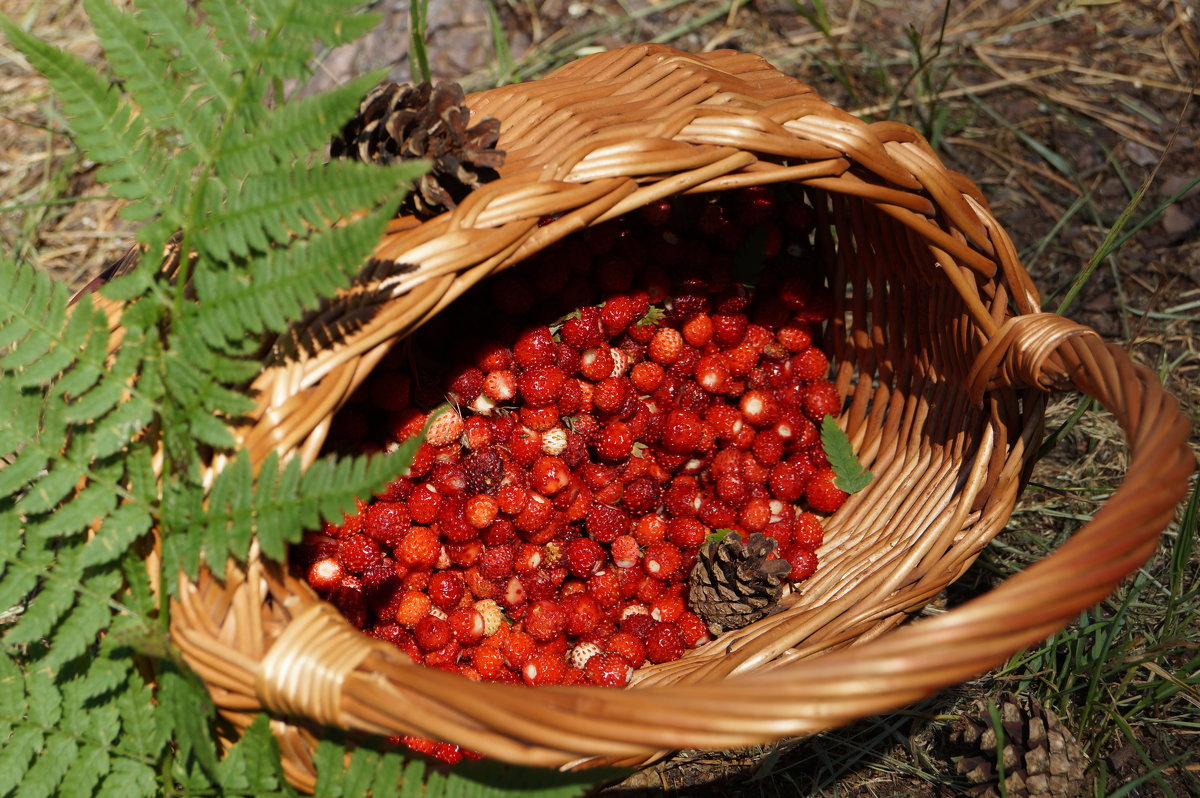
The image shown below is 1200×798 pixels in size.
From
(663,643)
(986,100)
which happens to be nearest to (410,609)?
(663,643)

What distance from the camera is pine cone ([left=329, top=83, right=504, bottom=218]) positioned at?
4.64 feet

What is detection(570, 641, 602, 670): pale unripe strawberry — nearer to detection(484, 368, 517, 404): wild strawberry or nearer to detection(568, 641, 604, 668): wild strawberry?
detection(568, 641, 604, 668): wild strawberry

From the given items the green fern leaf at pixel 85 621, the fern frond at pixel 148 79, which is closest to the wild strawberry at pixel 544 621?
the green fern leaf at pixel 85 621

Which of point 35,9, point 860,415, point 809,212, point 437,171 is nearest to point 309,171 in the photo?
point 437,171

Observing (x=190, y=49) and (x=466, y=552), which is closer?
(x=190, y=49)

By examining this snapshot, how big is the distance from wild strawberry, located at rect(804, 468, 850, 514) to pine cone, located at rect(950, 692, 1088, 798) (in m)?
0.52

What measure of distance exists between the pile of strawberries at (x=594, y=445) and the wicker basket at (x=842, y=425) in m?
0.13

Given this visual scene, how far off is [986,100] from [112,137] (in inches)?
108

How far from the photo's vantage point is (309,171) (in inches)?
45.5

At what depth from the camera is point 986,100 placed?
3.08m

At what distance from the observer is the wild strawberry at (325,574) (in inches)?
69.4

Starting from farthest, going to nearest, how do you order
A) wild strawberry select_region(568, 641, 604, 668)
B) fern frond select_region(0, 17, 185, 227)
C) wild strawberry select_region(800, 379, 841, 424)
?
wild strawberry select_region(800, 379, 841, 424) → wild strawberry select_region(568, 641, 604, 668) → fern frond select_region(0, 17, 185, 227)

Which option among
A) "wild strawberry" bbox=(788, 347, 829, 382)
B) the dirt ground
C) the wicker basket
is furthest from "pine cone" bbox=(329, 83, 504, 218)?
the dirt ground

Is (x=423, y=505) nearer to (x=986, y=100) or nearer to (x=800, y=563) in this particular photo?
(x=800, y=563)
